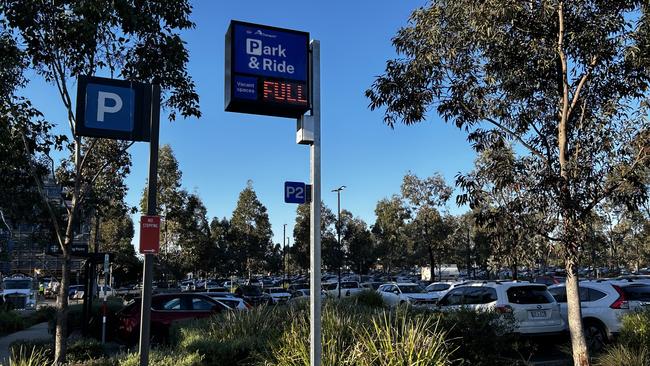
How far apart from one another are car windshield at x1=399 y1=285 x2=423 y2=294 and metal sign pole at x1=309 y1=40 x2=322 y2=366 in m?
21.9

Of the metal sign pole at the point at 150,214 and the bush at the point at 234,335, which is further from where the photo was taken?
the bush at the point at 234,335

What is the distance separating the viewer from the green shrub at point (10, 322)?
1827cm

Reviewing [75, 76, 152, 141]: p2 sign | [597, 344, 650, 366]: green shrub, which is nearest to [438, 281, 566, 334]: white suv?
[597, 344, 650, 366]: green shrub

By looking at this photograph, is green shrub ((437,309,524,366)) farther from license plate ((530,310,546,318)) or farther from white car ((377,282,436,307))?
white car ((377,282,436,307))

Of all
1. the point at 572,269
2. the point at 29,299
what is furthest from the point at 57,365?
the point at 29,299

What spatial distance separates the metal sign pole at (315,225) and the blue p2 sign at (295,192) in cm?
8

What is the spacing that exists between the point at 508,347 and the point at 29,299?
33.3 m

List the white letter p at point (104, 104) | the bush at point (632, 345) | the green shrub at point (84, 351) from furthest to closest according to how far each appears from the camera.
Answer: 1. the green shrub at point (84, 351)
2. the bush at point (632, 345)
3. the white letter p at point (104, 104)

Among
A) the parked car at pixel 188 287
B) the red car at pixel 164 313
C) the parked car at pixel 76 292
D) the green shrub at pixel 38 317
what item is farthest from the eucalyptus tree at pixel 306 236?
the red car at pixel 164 313

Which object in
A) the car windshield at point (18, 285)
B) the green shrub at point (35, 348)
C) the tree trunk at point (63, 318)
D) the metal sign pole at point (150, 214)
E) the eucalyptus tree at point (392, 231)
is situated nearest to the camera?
the metal sign pole at point (150, 214)

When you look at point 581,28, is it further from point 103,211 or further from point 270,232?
point 270,232

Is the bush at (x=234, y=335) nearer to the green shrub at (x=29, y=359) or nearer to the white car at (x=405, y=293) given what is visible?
the green shrub at (x=29, y=359)

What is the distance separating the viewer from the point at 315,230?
5.26 metres

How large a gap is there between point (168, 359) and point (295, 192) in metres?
2.83
